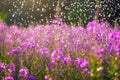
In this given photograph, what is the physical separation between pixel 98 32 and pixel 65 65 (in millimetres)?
1533

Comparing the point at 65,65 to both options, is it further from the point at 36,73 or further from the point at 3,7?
the point at 3,7

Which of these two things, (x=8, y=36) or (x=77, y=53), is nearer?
(x=77, y=53)

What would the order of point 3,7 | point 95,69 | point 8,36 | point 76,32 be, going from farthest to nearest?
point 3,7, point 76,32, point 8,36, point 95,69

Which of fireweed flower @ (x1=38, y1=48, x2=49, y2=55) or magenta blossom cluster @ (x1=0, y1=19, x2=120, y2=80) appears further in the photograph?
fireweed flower @ (x1=38, y1=48, x2=49, y2=55)

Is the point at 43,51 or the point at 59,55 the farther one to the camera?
the point at 43,51

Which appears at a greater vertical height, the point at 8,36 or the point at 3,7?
the point at 8,36

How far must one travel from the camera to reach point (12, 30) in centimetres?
636

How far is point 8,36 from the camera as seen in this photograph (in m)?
5.44

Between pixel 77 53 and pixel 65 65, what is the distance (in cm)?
51

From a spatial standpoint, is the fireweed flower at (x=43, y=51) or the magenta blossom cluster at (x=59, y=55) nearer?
the magenta blossom cluster at (x=59, y=55)

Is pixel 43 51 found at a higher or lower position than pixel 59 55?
lower

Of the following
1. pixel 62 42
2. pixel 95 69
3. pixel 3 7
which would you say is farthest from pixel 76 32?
pixel 3 7

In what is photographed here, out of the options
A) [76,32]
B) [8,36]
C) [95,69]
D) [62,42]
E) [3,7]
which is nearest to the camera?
[95,69]

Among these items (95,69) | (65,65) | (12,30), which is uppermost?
(95,69)
